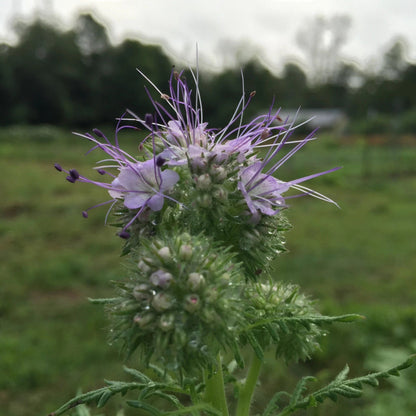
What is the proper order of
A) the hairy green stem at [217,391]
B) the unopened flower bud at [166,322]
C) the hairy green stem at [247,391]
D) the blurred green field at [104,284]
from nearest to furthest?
the unopened flower bud at [166,322] < the hairy green stem at [217,391] < the hairy green stem at [247,391] < the blurred green field at [104,284]

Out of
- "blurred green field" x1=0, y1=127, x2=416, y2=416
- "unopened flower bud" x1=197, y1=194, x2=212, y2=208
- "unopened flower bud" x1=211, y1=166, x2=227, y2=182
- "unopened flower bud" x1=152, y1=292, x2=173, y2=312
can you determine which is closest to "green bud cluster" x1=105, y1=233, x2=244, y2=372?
"unopened flower bud" x1=152, y1=292, x2=173, y2=312

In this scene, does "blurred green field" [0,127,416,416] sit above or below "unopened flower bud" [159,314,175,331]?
below

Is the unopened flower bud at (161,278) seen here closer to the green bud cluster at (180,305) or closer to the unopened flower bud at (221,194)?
the green bud cluster at (180,305)

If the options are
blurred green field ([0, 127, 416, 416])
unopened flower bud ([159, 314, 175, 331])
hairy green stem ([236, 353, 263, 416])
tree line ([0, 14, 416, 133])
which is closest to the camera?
unopened flower bud ([159, 314, 175, 331])

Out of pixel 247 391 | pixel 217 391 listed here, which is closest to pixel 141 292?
pixel 217 391

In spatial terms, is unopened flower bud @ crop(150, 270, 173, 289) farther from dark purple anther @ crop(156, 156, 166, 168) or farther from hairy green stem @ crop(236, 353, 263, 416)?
hairy green stem @ crop(236, 353, 263, 416)

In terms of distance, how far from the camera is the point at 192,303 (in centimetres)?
151

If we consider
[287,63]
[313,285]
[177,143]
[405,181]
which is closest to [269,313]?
[177,143]

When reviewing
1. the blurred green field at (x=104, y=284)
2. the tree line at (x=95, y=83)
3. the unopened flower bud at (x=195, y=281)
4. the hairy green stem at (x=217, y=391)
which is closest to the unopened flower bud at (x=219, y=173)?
the unopened flower bud at (x=195, y=281)

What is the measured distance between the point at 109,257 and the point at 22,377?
158 inches

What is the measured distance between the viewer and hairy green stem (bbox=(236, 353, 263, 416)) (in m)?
2.13

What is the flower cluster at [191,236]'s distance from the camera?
1.55 metres

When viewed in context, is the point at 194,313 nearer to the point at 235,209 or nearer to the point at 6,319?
the point at 235,209

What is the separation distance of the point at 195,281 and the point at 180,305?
0.10 meters
